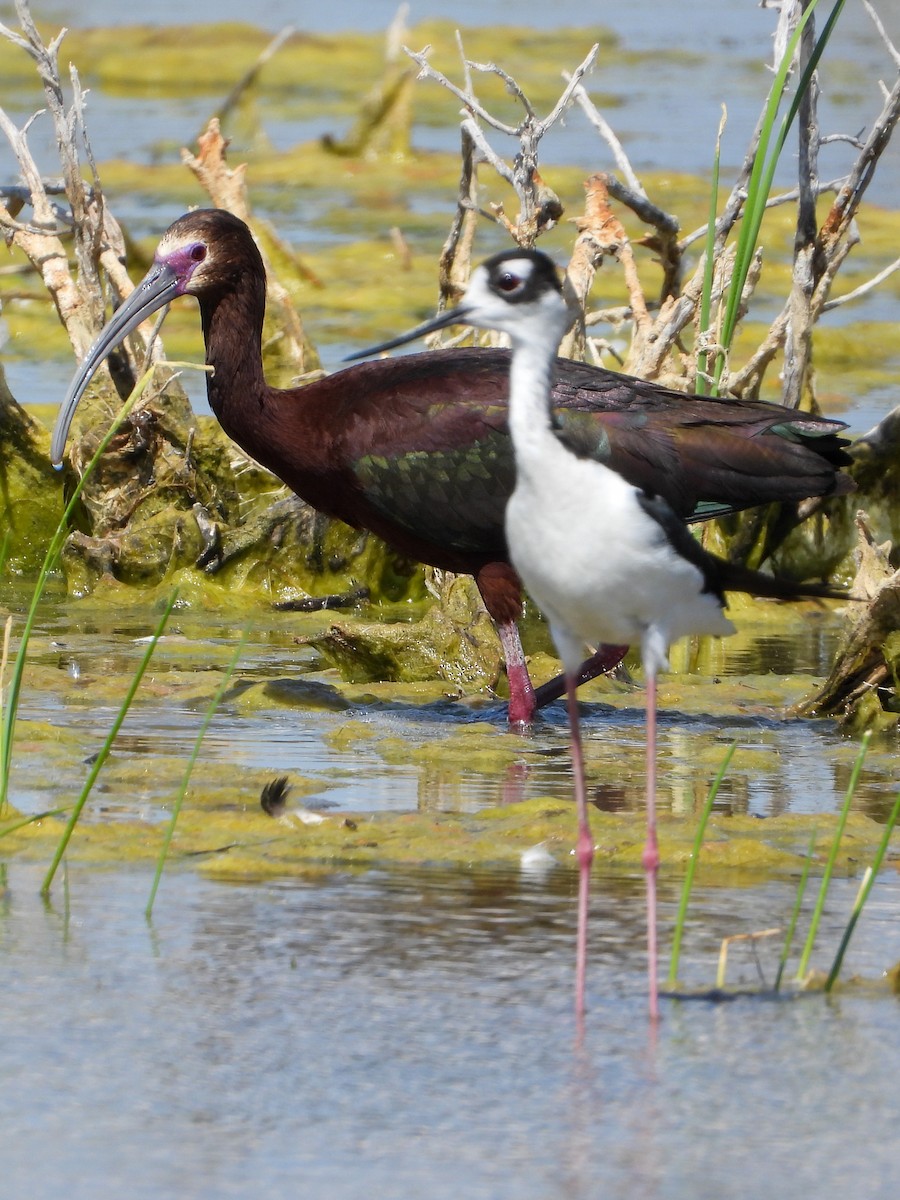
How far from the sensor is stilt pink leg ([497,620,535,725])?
21.3 ft

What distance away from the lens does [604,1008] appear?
3775 mm

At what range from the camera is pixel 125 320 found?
23.4 ft

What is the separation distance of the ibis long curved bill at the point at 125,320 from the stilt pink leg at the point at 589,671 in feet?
5.68

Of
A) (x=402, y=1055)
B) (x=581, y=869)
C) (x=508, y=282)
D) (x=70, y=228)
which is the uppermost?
(x=70, y=228)

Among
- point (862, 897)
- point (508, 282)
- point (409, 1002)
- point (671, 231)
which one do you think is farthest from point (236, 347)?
point (862, 897)

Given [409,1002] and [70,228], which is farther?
[70,228]

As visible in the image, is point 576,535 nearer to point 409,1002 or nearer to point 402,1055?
point 409,1002

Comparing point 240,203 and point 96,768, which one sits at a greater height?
point 240,203

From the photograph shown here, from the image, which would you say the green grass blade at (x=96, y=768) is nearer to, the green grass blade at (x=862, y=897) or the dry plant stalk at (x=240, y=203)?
the green grass blade at (x=862, y=897)

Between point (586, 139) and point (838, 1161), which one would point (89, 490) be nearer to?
point (838, 1161)

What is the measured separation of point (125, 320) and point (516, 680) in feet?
5.99

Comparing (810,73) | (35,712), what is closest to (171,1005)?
(35,712)

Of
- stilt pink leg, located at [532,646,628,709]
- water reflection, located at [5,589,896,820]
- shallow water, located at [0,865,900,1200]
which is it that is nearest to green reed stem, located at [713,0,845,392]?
stilt pink leg, located at [532,646,628,709]

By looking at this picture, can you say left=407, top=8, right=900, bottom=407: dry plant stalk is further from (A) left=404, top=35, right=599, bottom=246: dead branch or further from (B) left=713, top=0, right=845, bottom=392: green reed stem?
(B) left=713, top=0, right=845, bottom=392: green reed stem
